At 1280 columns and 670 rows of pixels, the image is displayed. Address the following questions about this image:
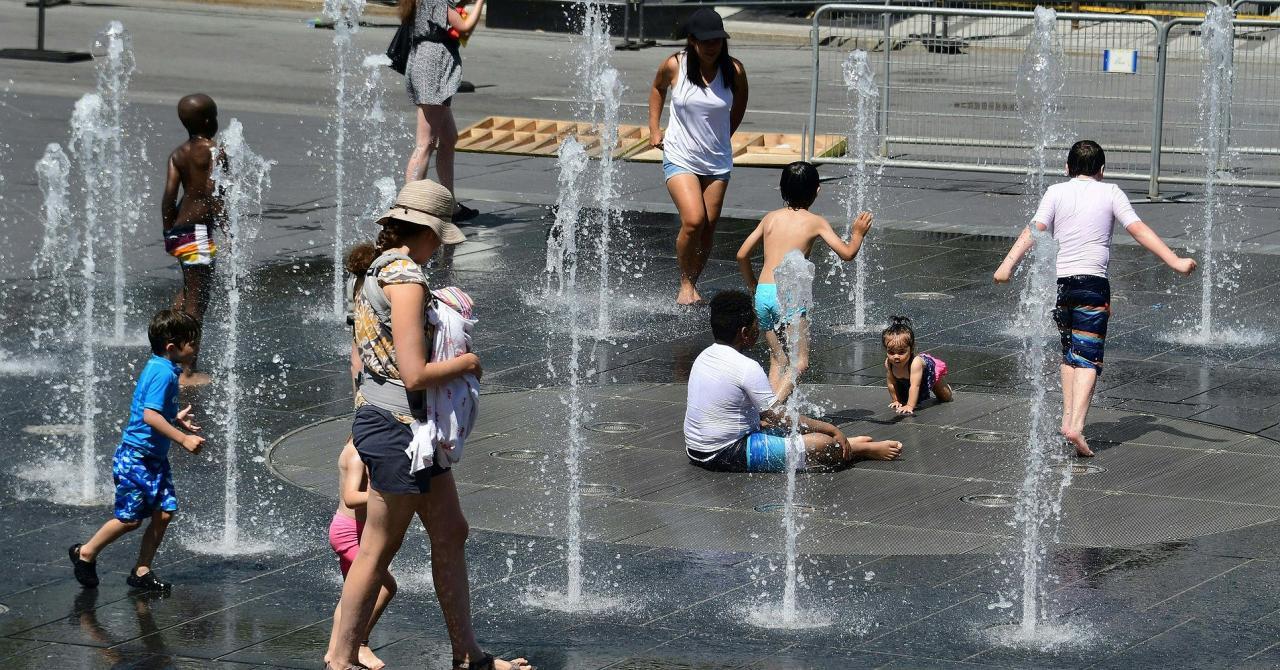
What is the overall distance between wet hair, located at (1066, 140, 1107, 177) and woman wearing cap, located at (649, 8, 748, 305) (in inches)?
132

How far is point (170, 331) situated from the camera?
6.75 m

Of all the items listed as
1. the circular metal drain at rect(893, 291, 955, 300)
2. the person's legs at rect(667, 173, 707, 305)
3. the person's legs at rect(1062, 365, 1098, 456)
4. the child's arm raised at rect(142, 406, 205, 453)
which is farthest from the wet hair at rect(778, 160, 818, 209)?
A: the child's arm raised at rect(142, 406, 205, 453)

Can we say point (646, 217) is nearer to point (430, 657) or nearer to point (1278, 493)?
point (1278, 493)

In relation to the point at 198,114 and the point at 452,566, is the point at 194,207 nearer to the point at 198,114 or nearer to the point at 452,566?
the point at 198,114

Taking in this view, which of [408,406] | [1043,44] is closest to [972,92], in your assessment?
[1043,44]

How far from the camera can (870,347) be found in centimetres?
1074

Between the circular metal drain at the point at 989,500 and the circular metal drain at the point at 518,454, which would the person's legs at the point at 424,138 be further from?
the circular metal drain at the point at 989,500

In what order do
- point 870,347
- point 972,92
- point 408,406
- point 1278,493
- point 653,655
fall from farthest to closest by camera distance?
point 972,92, point 870,347, point 1278,493, point 653,655, point 408,406

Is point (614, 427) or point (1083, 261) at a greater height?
point (1083, 261)

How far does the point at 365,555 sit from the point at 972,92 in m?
13.4

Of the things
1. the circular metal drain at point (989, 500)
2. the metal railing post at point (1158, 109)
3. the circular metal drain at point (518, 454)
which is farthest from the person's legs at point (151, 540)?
the metal railing post at point (1158, 109)

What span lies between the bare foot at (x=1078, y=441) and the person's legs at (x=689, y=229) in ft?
12.4

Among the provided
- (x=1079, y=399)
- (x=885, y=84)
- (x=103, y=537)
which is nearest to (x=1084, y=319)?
(x=1079, y=399)

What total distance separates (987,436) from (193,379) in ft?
13.4
